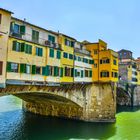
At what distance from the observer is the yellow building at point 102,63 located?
165ft

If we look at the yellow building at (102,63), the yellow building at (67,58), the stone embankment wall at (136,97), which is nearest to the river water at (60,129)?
the yellow building at (67,58)

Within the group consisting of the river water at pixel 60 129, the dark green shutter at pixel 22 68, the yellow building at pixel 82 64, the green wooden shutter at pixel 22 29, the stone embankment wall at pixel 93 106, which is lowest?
the river water at pixel 60 129

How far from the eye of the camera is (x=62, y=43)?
135 ft

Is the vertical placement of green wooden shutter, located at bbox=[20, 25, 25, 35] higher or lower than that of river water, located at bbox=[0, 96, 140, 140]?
higher

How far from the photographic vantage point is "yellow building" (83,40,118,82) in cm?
5038

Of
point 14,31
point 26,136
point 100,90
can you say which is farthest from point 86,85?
point 14,31

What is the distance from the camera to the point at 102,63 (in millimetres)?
51188

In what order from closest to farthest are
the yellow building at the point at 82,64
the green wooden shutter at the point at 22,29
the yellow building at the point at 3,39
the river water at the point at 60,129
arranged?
the yellow building at the point at 3,39 → the green wooden shutter at the point at 22,29 → the river water at the point at 60,129 → the yellow building at the point at 82,64

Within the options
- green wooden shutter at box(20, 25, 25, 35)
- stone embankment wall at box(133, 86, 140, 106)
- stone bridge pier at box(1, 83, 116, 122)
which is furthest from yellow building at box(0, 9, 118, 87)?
stone embankment wall at box(133, 86, 140, 106)

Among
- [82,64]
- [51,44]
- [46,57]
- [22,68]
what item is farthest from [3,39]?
[82,64]

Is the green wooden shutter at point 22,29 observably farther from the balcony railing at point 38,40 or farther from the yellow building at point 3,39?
the yellow building at point 3,39

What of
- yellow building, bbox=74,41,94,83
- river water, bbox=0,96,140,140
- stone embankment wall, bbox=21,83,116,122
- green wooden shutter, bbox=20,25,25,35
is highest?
green wooden shutter, bbox=20,25,25,35

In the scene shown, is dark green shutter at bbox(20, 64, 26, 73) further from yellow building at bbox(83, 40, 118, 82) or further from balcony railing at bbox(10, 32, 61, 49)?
yellow building at bbox(83, 40, 118, 82)

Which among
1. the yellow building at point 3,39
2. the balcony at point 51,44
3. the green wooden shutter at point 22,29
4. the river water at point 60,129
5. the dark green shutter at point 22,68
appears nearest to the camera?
the yellow building at point 3,39
